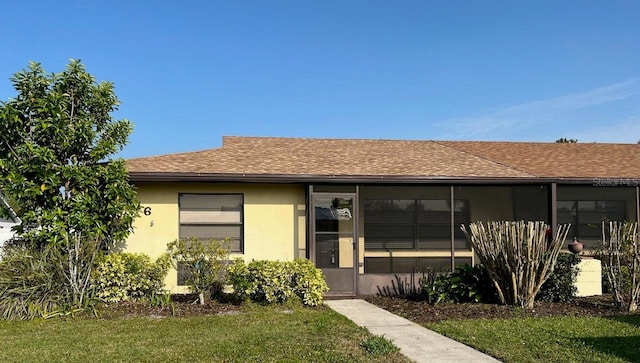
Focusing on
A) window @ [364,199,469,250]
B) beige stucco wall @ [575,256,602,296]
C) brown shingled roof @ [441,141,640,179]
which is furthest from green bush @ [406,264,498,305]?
window @ [364,199,469,250]

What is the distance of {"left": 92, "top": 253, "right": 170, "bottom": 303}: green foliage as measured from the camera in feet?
31.9

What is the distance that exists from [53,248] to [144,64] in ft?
25.1

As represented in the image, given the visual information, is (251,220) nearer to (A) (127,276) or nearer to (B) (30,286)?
(A) (127,276)

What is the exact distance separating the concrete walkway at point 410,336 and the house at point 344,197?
186 centimetres

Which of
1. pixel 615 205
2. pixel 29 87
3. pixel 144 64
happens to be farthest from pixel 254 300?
pixel 615 205

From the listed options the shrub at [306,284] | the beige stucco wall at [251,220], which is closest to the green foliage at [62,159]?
the beige stucco wall at [251,220]

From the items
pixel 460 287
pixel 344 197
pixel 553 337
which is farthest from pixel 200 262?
pixel 553 337

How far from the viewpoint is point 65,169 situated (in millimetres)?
9414

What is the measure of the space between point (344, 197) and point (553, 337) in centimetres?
551

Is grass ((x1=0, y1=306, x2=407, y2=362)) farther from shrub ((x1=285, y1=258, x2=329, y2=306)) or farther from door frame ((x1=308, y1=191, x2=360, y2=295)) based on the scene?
door frame ((x1=308, y1=191, x2=360, y2=295))

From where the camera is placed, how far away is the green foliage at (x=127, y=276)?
973 cm

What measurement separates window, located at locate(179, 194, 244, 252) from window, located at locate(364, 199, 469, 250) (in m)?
4.47

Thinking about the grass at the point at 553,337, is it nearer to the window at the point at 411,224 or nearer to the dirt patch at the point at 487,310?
the dirt patch at the point at 487,310

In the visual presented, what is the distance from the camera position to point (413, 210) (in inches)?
602
